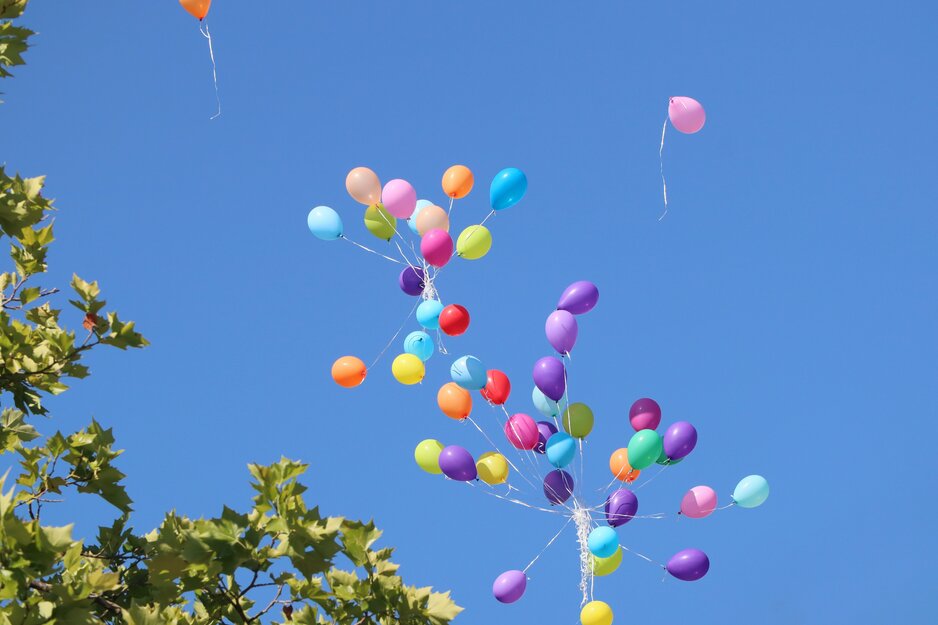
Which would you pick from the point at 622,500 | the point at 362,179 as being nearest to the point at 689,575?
the point at 622,500

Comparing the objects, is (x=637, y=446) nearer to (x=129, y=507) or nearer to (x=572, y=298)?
(x=572, y=298)

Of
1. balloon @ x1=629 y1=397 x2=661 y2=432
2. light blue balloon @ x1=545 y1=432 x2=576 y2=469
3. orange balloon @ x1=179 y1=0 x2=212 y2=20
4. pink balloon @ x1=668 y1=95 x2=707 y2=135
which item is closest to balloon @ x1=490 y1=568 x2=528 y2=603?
light blue balloon @ x1=545 y1=432 x2=576 y2=469

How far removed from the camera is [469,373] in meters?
8.97

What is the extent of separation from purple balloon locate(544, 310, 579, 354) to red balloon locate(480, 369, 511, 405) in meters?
0.56

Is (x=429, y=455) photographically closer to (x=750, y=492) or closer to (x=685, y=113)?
(x=750, y=492)

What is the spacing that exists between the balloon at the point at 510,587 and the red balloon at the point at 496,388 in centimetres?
139

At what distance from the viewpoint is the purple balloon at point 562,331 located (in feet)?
29.2

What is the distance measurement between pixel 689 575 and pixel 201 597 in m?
5.56

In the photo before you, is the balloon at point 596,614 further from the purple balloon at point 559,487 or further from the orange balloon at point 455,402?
the orange balloon at point 455,402

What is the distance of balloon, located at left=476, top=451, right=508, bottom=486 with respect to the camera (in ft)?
29.2

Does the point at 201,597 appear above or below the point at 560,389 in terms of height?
below

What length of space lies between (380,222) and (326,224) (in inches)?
20.0

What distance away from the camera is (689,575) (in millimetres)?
8594

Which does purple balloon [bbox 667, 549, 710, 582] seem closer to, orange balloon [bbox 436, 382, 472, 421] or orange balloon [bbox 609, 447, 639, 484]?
orange balloon [bbox 609, 447, 639, 484]
